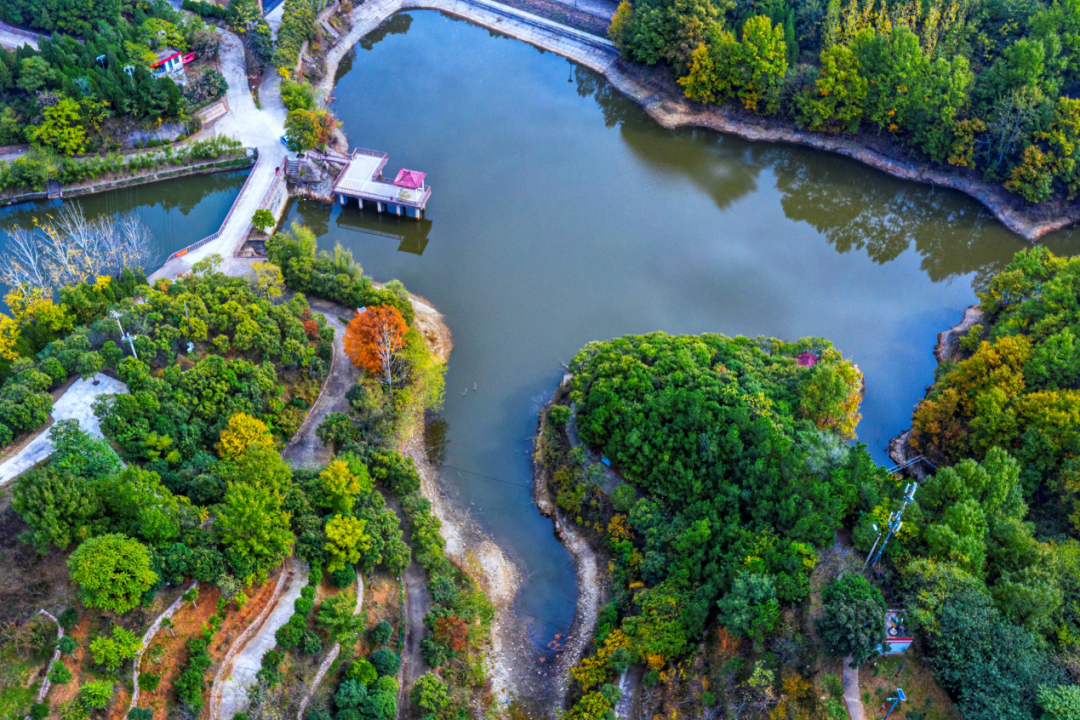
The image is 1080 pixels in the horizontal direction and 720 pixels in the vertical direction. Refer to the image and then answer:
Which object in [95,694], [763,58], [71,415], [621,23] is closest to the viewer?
[95,694]

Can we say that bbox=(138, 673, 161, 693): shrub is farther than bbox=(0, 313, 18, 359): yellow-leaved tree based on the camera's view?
No

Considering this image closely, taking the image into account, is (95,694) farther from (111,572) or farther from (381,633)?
(381,633)

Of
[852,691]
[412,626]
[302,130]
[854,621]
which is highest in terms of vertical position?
[302,130]

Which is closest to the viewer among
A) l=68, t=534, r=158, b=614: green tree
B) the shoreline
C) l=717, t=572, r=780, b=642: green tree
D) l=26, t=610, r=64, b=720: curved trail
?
l=26, t=610, r=64, b=720: curved trail

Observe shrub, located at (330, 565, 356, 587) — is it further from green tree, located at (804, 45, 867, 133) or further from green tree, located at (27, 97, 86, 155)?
green tree, located at (804, 45, 867, 133)

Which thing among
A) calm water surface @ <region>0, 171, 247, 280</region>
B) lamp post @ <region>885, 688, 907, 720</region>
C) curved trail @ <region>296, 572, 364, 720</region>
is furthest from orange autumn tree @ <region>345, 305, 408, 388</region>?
lamp post @ <region>885, 688, 907, 720</region>

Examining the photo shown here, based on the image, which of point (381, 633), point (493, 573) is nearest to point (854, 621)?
point (493, 573)

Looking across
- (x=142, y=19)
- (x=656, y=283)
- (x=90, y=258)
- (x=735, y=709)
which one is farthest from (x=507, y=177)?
(x=735, y=709)
